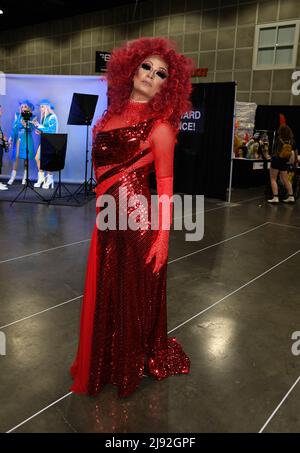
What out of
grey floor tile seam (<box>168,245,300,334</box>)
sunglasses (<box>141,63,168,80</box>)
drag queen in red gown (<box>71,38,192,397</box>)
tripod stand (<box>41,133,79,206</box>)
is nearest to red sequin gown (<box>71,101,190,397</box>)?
drag queen in red gown (<box>71,38,192,397</box>)

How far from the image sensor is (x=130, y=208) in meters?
1.79

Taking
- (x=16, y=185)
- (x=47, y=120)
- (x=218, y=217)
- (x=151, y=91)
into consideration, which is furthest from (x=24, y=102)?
(x=151, y=91)

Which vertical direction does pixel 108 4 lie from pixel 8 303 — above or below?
above

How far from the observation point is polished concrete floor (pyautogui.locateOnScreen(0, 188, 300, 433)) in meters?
1.82

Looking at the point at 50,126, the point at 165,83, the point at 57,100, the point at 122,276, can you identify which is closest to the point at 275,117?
the point at 57,100

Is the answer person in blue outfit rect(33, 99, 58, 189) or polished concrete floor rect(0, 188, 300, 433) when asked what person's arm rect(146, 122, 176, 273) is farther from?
person in blue outfit rect(33, 99, 58, 189)

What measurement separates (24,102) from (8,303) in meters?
6.07

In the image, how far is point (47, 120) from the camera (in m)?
Answer: 7.95

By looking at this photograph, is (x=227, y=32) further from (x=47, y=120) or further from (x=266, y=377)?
(x=266, y=377)

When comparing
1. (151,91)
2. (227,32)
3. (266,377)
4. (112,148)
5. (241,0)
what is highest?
(241,0)

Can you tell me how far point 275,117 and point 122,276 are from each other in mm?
9017

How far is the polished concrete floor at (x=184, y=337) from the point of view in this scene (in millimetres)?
1817

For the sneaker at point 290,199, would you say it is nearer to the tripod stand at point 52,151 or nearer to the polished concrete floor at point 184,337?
the polished concrete floor at point 184,337

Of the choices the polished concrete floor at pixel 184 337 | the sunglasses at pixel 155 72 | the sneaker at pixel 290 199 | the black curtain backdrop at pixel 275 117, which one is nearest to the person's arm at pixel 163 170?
the sunglasses at pixel 155 72
